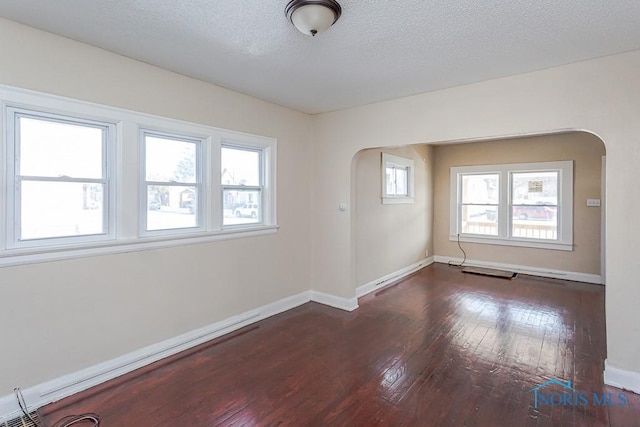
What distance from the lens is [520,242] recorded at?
20.5 feet

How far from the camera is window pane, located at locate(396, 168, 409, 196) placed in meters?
5.88

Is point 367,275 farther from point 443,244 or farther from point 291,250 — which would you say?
point 443,244

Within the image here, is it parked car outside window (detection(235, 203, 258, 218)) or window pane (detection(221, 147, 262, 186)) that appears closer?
window pane (detection(221, 147, 262, 186))

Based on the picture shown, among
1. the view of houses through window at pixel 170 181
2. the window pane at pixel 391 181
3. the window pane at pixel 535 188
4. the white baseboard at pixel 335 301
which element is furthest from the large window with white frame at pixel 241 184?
the window pane at pixel 535 188

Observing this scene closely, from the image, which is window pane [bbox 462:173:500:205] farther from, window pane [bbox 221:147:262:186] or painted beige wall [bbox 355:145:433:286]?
window pane [bbox 221:147:262:186]

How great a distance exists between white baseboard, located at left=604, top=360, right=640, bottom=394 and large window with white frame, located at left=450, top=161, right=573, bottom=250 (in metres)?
3.83

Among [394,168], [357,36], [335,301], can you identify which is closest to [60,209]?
[357,36]

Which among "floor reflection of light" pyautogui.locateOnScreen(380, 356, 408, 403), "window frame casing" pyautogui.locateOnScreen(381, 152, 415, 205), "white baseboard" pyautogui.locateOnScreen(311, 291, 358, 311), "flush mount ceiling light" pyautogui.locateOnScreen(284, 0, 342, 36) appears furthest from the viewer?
"window frame casing" pyautogui.locateOnScreen(381, 152, 415, 205)

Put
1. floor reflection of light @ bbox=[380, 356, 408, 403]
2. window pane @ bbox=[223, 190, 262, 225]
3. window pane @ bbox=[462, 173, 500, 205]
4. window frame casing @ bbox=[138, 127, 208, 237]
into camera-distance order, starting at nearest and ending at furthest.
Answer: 1. floor reflection of light @ bbox=[380, 356, 408, 403]
2. window frame casing @ bbox=[138, 127, 208, 237]
3. window pane @ bbox=[223, 190, 262, 225]
4. window pane @ bbox=[462, 173, 500, 205]

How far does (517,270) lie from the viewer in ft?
20.6

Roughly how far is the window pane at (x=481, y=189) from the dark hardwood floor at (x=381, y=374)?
9.01ft

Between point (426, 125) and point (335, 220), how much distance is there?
1.72 meters

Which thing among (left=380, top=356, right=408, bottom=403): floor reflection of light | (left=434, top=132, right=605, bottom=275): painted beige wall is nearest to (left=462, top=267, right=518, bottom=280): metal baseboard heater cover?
(left=434, top=132, right=605, bottom=275): painted beige wall

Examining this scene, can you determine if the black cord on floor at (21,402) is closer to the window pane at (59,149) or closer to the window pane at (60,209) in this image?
the window pane at (60,209)
